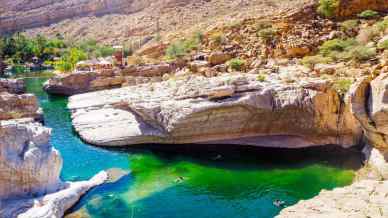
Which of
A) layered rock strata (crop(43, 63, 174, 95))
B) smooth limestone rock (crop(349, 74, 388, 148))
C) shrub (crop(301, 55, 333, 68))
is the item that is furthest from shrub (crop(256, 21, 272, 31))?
smooth limestone rock (crop(349, 74, 388, 148))

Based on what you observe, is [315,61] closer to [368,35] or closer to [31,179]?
[368,35]

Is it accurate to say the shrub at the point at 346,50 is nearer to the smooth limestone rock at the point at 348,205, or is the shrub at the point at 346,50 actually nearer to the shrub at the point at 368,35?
the shrub at the point at 368,35

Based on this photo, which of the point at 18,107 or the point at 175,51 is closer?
the point at 18,107

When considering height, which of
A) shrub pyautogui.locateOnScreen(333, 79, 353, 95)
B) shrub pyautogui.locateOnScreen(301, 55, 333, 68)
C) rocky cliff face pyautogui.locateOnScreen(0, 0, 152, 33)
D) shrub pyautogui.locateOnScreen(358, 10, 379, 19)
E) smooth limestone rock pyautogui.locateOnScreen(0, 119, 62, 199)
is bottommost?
smooth limestone rock pyautogui.locateOnScreen(0, 119, 62, 199)

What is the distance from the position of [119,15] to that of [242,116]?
2492 inches

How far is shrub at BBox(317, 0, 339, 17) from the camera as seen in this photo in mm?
36438

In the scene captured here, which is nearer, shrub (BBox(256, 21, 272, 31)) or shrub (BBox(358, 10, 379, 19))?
shrub (BBox(358, 10, 379, 19))

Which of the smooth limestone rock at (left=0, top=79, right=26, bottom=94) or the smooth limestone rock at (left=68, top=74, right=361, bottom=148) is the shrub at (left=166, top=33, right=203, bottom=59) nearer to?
the smooth limestone rock at (left=0, top=79, right=26, bottom=94)

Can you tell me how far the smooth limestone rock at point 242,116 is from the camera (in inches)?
807

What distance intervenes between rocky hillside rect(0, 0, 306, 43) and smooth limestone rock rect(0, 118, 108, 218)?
102ft

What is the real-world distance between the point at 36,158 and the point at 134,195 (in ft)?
13.5

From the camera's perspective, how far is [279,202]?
1538 cm

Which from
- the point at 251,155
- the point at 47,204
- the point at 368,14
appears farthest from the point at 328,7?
the point at 47,204

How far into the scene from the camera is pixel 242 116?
21.0m
